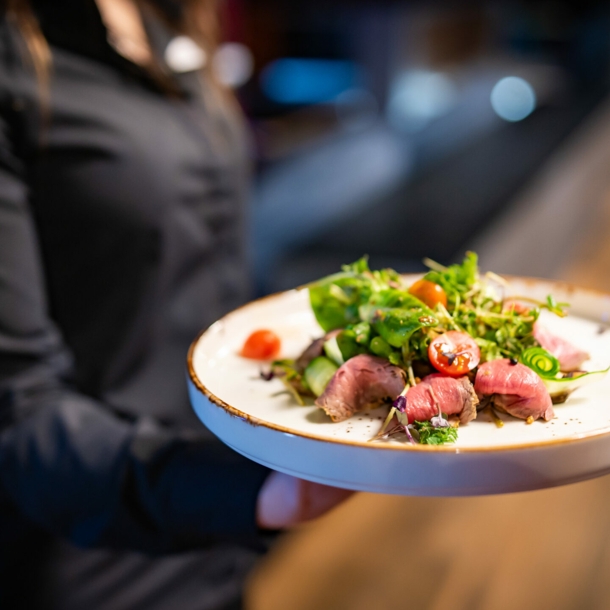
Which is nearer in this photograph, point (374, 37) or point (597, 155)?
point (597, 155)

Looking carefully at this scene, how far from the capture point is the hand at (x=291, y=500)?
983mm

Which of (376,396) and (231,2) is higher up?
(231,2)

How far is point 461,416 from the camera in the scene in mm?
762

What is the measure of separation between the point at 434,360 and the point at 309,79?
959cm

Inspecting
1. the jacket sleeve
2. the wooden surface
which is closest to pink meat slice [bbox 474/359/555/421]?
the jacket sleeve

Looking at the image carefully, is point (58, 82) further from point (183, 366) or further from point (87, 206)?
point (183, 366)

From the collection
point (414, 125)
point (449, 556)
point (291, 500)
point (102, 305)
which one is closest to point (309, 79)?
point (414, 125)

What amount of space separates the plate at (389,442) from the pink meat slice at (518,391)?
0.05 feet

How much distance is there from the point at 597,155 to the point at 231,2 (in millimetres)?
4784

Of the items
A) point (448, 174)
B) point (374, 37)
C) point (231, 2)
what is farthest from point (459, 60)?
point (448, 174)

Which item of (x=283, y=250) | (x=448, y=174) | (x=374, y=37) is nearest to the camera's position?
(x=283, y=250)

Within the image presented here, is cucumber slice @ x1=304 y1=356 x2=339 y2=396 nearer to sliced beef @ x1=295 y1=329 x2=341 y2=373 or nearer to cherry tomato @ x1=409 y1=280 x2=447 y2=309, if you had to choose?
sliced beef @ x1=295 y1=329 x2=341 y2=373

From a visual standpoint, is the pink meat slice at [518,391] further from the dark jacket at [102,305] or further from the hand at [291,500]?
the dark jacket at [102,305]

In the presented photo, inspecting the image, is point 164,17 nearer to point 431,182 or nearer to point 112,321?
point 112,321
